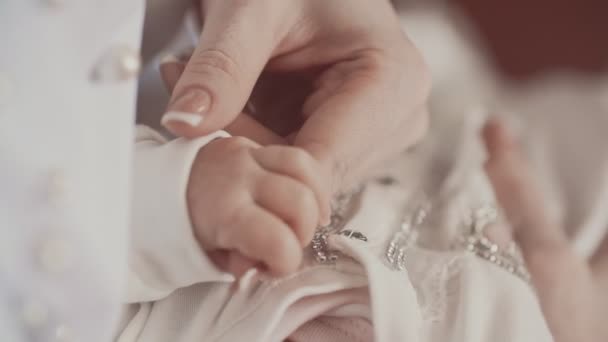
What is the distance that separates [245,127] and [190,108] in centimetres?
Answer: 6

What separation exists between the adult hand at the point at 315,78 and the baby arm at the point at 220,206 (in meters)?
0.02

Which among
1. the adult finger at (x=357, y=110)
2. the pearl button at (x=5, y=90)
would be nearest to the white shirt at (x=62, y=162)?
the pearl button at (x=5, y=90)

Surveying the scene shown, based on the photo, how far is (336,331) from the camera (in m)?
0.38

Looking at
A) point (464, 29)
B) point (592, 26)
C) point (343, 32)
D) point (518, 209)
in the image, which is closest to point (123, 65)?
point (343, 32)

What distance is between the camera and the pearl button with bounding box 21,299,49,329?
0.28 metres

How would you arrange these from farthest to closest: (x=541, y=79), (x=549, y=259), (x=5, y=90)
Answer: (x=541, y=79)
(x=549, y=259)
(x=5, y=90)

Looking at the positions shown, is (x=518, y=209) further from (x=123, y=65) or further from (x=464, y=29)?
(x=464, y=29)

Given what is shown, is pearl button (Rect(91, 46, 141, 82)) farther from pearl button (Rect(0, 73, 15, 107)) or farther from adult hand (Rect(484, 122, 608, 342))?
adult hand (Rect(484, 122, 608, 342))

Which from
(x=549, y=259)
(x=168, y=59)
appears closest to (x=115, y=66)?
(x=168, y=59)

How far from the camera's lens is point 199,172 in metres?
0.32

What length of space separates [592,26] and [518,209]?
2.78 feet

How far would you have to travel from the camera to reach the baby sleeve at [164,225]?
1.02 ft

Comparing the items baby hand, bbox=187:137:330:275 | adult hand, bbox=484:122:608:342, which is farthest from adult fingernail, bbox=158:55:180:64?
adult hand, bbox=484:122:608:342

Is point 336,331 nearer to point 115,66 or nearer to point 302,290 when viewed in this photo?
point 302,290
